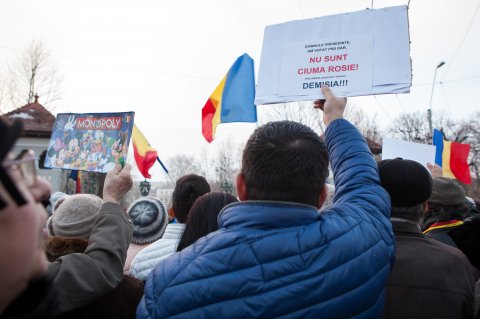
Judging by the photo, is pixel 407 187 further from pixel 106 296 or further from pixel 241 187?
pixel 106 296

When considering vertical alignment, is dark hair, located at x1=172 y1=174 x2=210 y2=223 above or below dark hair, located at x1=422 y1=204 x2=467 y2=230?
above

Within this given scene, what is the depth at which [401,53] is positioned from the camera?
8.22ft

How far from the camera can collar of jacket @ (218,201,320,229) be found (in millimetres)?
1500

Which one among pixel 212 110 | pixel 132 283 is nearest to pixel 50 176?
pixel 212 110

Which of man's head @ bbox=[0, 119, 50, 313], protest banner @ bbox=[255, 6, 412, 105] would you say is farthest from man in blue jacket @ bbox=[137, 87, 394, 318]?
protest banner @ bbox=[255, 6, 412, 105]

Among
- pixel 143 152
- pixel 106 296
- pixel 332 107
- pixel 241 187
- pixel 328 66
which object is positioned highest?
pixel 328 66

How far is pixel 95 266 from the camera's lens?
197 cm

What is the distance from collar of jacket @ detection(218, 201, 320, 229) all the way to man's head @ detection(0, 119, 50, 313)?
684 mm

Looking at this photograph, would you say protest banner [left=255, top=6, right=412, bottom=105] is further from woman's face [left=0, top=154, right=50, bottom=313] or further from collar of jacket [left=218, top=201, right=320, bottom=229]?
woman's face [left=0, top=154, right=50, bottom=313]

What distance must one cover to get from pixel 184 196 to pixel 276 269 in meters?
1.85

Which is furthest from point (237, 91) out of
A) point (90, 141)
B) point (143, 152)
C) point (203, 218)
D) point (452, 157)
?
point (452, 157)

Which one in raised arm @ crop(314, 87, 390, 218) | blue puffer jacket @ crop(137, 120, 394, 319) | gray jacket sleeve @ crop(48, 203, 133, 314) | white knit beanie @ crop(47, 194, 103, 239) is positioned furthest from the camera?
white knit beanie @ crop(47, 194, 103, 239)

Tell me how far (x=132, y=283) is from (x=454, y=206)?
7.87ft

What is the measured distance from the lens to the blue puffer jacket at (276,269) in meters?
1.39
